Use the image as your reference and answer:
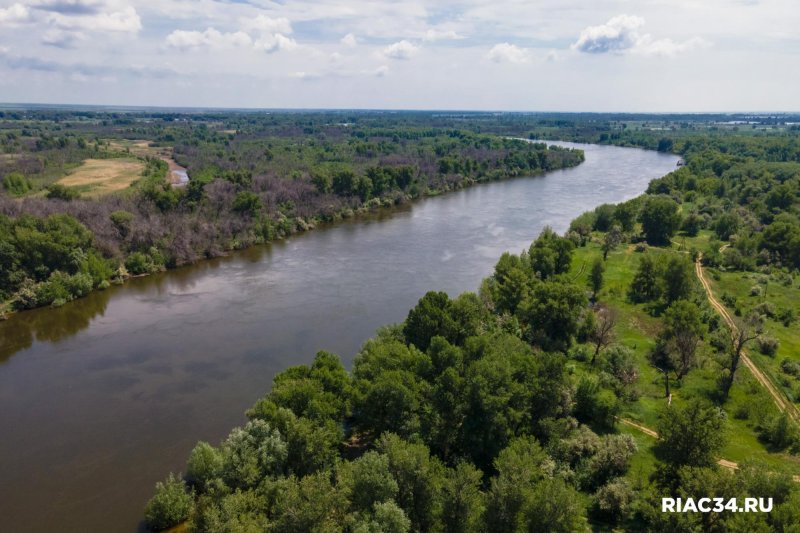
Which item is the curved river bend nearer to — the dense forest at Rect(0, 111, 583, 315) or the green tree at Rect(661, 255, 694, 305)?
the dense forest at Rect(0, 111, 583, 315)

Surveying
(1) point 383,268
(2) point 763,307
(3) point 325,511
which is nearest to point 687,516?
(3) point 325,511

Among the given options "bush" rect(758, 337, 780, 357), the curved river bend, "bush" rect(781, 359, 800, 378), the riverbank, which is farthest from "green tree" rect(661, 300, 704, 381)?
the riverbank

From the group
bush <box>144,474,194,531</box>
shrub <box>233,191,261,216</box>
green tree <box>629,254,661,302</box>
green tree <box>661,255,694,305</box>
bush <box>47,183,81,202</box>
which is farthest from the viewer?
shrub <box>233,191,261,216</box>

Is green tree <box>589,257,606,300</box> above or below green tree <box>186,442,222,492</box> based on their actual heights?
above

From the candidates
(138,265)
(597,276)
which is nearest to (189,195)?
(138,265)

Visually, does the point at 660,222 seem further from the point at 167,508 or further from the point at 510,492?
the point at 167,508

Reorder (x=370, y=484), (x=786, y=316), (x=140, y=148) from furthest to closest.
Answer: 1. (x=140, y=148)
2. (x=786, y=316)
3. (x=370, y=484)

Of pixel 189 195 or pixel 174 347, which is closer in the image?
pixel 174 347
